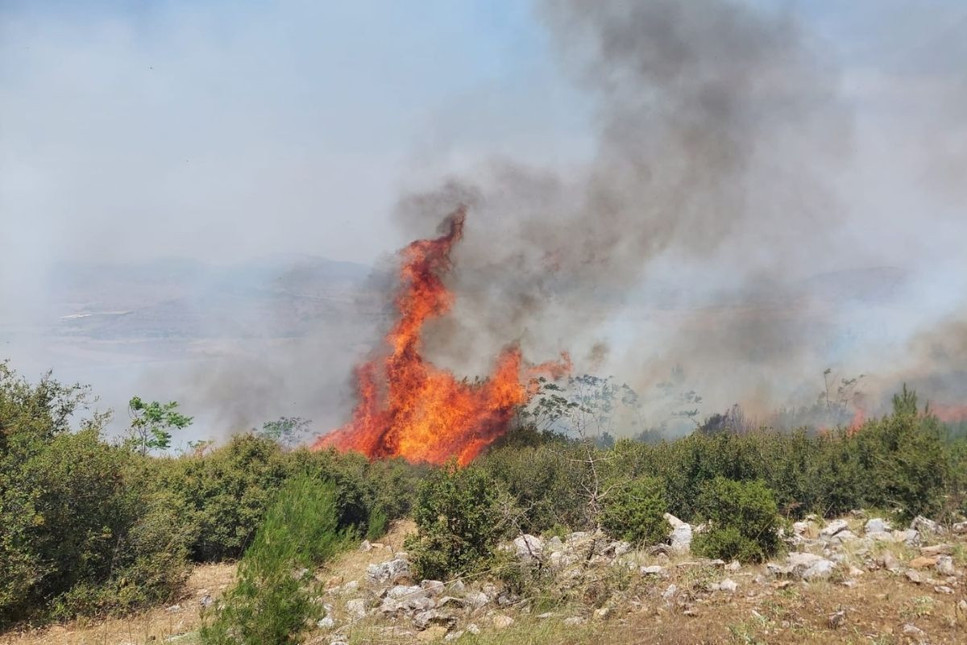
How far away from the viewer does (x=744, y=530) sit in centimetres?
1262

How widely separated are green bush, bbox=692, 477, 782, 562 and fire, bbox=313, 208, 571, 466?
26392 millimetres

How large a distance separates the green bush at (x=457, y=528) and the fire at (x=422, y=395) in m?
24.0

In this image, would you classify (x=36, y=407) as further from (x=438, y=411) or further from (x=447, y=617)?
(x=438, y=411)

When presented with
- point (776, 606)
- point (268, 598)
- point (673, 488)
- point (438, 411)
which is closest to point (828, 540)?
point (776, 606)

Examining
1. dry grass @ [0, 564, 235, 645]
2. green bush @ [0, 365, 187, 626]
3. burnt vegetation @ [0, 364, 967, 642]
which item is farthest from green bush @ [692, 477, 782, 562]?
green bush @ [0, 365, 187, 626]

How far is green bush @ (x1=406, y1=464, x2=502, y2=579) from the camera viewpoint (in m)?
13.2

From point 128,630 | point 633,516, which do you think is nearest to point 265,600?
point 128,630

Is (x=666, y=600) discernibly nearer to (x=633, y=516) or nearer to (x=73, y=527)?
(x=633, y=516)

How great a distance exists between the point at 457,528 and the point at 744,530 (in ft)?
21.0

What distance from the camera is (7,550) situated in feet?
38.5

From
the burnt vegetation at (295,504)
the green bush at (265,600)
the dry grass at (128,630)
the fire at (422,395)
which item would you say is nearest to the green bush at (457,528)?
the burnt vegetation at (295,504)

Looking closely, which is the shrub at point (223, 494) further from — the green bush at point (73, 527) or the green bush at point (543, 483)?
the green bush at point (543, 483)

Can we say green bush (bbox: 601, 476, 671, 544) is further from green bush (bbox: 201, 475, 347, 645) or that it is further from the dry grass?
the dry grass

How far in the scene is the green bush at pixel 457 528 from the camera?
1320cm
